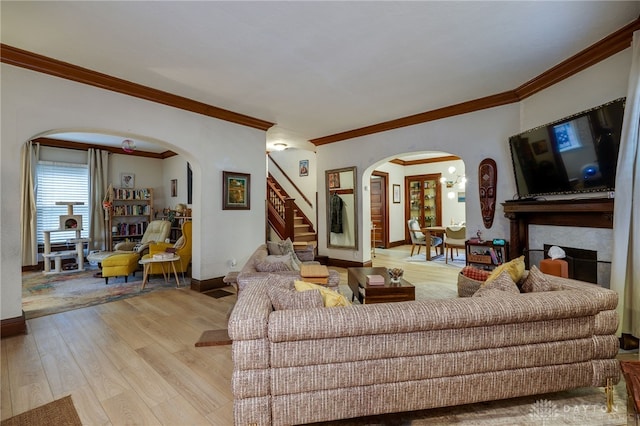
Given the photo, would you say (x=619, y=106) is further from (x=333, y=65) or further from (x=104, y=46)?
(x=104, y=46)

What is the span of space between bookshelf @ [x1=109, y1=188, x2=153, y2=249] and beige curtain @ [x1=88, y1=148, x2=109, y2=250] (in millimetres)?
209

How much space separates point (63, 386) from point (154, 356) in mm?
586

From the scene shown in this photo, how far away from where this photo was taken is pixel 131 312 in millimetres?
3471

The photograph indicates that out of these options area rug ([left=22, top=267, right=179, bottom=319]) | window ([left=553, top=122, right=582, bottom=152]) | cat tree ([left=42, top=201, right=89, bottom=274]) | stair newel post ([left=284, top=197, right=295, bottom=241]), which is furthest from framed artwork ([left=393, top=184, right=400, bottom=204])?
cat tree ([left=42, top=201, right=89, bottom=274])

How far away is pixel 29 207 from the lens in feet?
18.7

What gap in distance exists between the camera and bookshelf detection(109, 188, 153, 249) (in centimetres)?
687

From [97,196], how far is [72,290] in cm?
307

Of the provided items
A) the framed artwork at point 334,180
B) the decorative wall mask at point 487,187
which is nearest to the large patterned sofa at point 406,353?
the decorative wall mask at point 487,187

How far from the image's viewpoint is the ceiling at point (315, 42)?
89.9 inches

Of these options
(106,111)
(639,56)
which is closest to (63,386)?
(106,111)

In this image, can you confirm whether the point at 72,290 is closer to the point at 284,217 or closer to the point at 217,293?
the point at 217,293

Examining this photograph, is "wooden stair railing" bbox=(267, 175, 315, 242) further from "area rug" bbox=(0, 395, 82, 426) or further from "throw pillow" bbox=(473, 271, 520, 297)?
"area rug" bbox=(0, 395, 82, 426)

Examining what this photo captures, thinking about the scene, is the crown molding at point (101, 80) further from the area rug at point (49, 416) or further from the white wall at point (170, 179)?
the area rug at point (49, 416)

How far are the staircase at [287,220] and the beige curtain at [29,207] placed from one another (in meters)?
4.77
